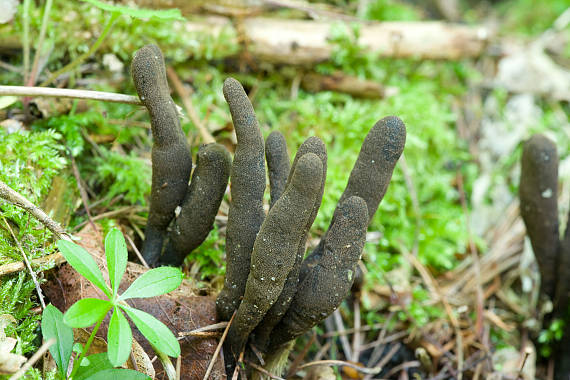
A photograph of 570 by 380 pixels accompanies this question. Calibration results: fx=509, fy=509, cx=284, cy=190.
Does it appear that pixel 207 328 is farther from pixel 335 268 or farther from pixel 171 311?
pixel 335 268

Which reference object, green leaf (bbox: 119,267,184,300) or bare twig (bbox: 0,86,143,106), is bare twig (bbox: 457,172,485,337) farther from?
bare twig (bbox: 0,86,143,106)

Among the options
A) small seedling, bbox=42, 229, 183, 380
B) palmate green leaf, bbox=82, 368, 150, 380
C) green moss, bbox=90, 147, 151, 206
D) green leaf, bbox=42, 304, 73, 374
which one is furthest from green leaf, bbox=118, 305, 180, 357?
green moss, bbox=90, 147, 151, 206

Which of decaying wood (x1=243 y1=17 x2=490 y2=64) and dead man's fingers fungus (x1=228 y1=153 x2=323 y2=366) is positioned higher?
decaying wood (x1=243 y1=17 x2=490 y2=64)

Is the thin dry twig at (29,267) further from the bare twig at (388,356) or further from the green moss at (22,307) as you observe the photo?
the bare twig at (388,356)

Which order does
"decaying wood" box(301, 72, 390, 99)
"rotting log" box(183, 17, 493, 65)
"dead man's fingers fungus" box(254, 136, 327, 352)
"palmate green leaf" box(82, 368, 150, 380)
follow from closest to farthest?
1. "palmate green leaf" box(82, 368, 150, 380)
2. "dead man's fingers fungus" box(254, 136, 327, 352)
3. "rotting log" box(183, 17, 493, 65)
4. "decaying wood" box(301, 72, 390, 99)

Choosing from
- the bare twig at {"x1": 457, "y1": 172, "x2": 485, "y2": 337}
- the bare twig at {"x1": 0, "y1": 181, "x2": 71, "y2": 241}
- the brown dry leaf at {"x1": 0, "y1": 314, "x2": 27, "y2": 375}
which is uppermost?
the bare twig at {"x1": 0, "y1": 181, "x2": 71, "y2": 241}

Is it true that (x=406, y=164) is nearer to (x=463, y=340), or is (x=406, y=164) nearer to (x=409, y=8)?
(x=463, y=340)

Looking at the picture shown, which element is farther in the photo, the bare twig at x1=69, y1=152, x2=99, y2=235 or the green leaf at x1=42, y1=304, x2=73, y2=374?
the bare twig at x1=69, y1=152, x2=99, y2=235
